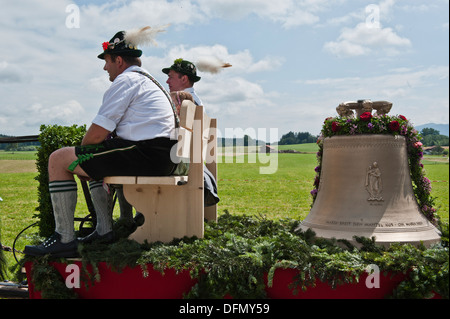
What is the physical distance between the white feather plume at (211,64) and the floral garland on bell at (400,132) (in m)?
1.49

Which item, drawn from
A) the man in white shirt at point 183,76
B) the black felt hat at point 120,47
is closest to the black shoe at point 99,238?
the black felt hat at point 120,47

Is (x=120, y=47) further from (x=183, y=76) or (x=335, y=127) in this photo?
(x=335, y=127)

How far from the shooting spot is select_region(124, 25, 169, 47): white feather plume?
3.75 meters

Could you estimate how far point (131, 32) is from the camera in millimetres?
3756

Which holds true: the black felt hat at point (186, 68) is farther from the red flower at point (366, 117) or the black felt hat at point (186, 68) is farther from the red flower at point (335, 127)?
the red flower at point (366, 117)

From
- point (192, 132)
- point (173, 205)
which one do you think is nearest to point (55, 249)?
point (173, 205)

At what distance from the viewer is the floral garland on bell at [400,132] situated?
12.9ft

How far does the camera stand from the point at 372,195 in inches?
153

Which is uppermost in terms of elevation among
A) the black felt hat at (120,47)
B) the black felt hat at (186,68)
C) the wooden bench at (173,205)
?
the black felt hat at (186,68)

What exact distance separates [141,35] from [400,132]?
2.39 m

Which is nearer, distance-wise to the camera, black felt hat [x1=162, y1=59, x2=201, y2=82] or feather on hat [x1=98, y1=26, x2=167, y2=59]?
feather on hat [x1=98, y1=26, x2=167, y2=59]

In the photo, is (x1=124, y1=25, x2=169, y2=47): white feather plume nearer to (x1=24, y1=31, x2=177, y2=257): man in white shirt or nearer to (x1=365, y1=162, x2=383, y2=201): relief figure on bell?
(x1=24, y1=31, x2=177, y2=257): man in white shirt

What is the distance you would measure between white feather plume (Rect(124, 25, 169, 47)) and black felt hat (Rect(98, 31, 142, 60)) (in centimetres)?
4

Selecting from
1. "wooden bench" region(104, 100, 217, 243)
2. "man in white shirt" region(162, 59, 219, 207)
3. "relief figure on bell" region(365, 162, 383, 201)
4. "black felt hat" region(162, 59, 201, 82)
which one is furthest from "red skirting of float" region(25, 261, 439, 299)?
"black felt hat" region(162, 59, 201, 82)
